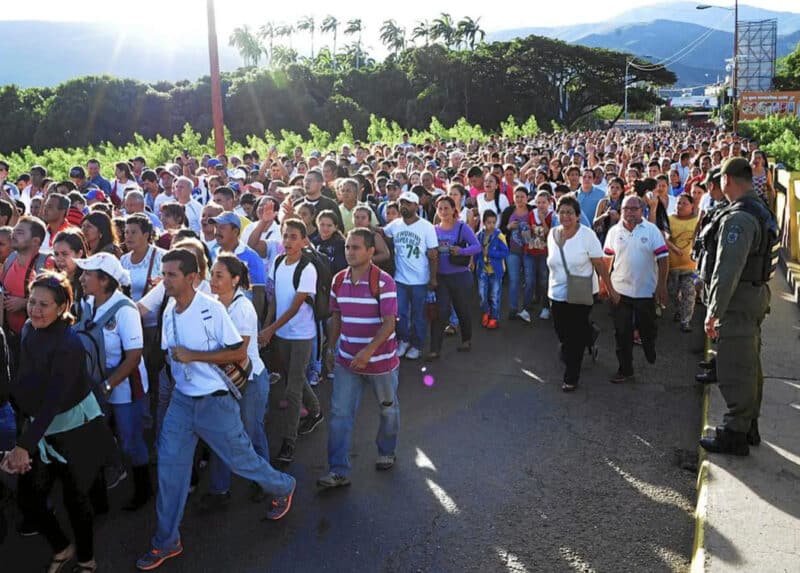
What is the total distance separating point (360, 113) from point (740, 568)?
50446mm

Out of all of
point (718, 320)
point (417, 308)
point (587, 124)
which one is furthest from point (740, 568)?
point (587, 124)

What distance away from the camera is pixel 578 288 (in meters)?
6.91

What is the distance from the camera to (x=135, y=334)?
181 inches

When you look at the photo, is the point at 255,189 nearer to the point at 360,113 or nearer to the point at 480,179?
the point at 480,179

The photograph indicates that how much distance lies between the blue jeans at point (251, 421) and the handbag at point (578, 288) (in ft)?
10.4

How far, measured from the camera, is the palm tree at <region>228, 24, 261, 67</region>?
316ft

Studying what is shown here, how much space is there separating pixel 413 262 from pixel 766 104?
57.7 m

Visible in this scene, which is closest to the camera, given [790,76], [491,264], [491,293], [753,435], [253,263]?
[753,435]

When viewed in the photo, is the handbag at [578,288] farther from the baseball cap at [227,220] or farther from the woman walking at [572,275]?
the baseball cap at [227,220]

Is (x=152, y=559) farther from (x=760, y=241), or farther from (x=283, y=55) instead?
(x=283, y=55)

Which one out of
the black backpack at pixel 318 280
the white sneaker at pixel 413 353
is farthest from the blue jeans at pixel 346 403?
Result: the white sneaker at pixel 413 353

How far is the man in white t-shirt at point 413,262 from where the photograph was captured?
7676 mm

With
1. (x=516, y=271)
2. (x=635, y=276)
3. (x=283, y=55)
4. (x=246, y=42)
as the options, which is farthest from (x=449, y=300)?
(x=246, y=42)

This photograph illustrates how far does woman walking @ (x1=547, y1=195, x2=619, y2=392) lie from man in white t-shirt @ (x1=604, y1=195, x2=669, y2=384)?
0.21 metres
